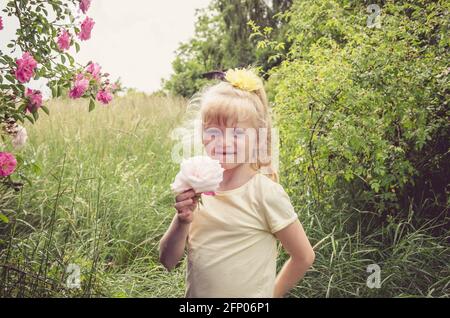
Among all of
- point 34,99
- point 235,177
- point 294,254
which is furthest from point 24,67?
point 294,254

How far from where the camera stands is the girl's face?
2018 mm

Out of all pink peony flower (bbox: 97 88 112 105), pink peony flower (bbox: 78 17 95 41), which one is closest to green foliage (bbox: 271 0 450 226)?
pink peony flower (bbox: 97 88 112 105)

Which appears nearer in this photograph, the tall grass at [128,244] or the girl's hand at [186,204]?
the girl's hand at [186,204]

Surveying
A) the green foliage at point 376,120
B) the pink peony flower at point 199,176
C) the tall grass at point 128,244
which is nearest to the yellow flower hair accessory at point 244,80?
the pink peony flower at point 199,176

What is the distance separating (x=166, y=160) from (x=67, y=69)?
2.71 metres

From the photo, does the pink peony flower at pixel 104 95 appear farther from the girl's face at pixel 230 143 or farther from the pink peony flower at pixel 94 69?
the girl's face at pixel 230 143

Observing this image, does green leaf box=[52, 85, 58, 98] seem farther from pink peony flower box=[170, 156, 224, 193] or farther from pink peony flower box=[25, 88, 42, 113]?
pink peony flower box=[170, 156, 224, 193]

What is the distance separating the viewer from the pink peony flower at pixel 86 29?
323 cm

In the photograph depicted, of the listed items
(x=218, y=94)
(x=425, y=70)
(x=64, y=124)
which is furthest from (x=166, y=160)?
(x=218, y=94)

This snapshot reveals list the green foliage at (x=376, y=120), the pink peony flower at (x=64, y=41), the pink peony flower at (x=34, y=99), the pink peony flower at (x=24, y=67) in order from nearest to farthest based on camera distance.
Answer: the pink peony flower at (x=24, y=67) → the pink peony flower at (x=34, y=99) → the pink peony flower at (x=64, y=41) → the green foliage at (x=376, y=120)

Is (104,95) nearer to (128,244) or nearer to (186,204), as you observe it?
(128,244)

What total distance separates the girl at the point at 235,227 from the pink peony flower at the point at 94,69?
1.30 metres

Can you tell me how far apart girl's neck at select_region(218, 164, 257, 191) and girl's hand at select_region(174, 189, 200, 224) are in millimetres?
206
